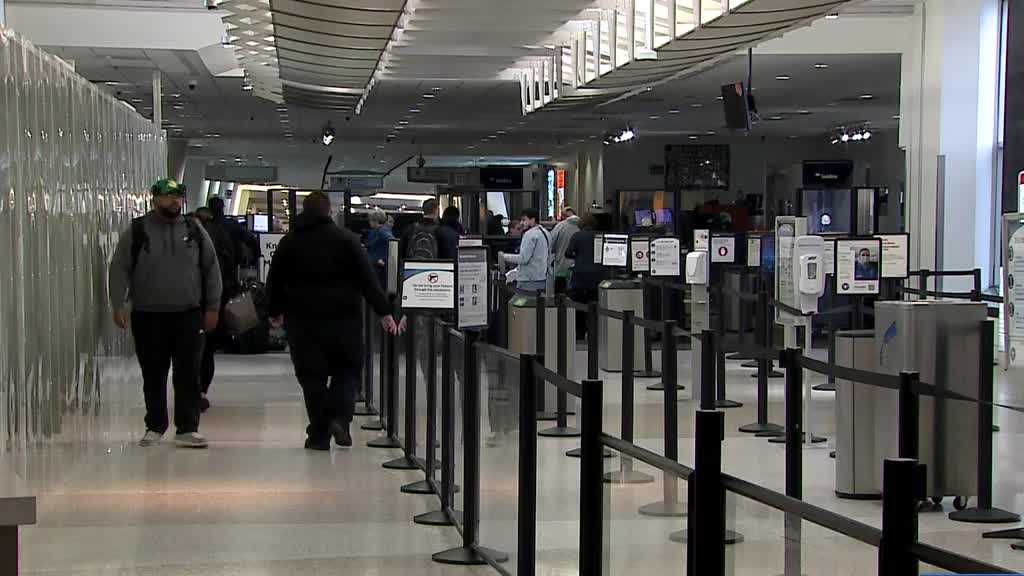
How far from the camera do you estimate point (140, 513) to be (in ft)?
24.2

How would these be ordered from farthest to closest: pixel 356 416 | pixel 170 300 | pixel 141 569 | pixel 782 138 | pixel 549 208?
pixel 549 208
pixel 782 138
pixel 356 416
pixel 170 300
pixel 141 569

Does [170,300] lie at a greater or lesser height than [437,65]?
lesser

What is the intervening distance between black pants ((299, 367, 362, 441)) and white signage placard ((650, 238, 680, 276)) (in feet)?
23.1

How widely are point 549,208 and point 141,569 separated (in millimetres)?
30383

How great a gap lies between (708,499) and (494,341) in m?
13.4

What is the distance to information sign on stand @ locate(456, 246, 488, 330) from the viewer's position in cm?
878

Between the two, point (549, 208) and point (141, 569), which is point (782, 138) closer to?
point (549, 208)

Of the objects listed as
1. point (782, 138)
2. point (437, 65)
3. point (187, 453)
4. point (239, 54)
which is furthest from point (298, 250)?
point (782, 138)

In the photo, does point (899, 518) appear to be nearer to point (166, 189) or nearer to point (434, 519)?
point (434, 519)

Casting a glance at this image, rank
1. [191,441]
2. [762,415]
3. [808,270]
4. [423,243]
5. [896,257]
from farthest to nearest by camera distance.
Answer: [423,243]
[896,257]
[762,415]
[808,270]
[191,441]

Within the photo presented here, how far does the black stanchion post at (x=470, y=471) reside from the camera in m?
6.31

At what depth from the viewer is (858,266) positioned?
1105 cm

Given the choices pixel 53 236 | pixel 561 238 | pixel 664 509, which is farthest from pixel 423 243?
pixel 664 509

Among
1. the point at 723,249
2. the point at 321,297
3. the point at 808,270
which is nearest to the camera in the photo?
the point at 321,297
